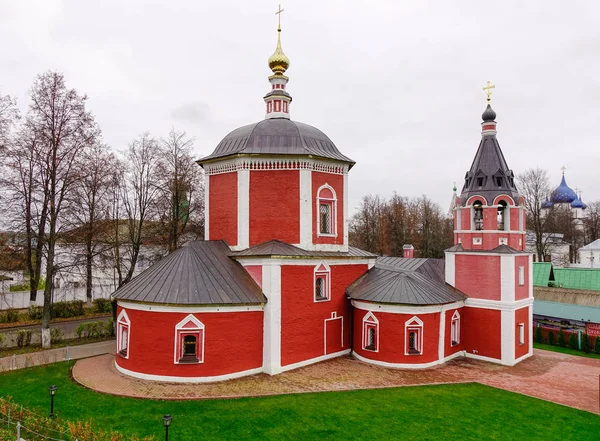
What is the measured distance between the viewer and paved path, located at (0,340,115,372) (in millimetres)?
13734

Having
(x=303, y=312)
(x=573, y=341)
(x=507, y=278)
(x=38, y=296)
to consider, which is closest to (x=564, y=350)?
(x=573, y=341)

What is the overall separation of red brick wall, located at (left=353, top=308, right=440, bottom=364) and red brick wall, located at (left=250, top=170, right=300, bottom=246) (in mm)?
4496

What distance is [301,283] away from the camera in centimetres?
1453

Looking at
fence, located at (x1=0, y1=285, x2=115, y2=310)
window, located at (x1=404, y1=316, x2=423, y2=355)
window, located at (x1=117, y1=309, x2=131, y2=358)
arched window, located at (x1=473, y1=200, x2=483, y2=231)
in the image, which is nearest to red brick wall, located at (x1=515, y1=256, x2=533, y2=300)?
arched window, located at (x1=473, y1=200, x2=483, y2=231)

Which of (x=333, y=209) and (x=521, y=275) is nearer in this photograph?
(x=333, y=209)

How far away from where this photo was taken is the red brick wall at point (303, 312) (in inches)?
550

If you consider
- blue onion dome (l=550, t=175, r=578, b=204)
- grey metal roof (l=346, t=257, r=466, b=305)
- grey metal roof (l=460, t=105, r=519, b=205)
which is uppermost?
blue onion dome (l=550, t=175, r=578, b=204)

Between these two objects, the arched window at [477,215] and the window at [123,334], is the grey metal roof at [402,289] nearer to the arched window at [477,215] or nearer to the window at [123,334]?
the arched window at [477,215]

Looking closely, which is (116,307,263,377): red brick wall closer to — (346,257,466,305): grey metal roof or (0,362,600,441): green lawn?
(0,362,600,441): green lawn

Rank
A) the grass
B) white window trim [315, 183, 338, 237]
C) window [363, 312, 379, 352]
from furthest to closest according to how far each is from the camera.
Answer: the grass → white window trim [315, 183, 338, 237] → window [363, 312, 379, 352]

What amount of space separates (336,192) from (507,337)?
28.3 feet

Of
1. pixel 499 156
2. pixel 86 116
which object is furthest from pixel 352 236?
pixel 86 116

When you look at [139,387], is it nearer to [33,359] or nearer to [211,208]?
[33,359]

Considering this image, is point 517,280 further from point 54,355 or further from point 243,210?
point 54,355
